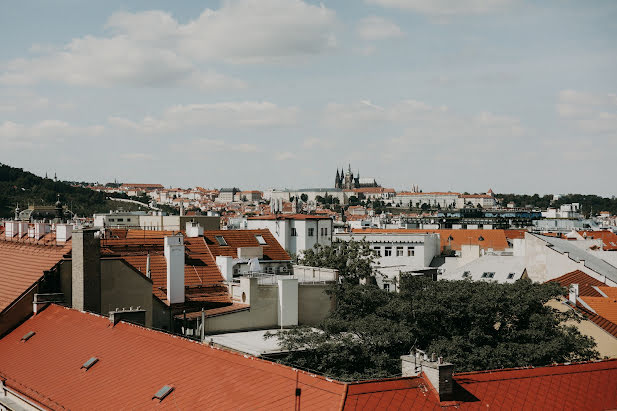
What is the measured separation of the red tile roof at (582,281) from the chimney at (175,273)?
85.8 ft

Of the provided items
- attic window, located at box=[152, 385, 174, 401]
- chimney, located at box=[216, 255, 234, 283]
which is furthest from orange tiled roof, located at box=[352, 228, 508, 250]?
attic window, located at box=[152, 385, 174, 401]

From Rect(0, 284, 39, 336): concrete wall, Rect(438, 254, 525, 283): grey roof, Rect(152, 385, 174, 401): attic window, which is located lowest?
Rect(438, 254, 525, 283): grey roof

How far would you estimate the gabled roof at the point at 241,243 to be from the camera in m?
42.9

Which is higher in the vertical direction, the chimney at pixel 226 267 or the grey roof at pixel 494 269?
the chimney at pixel 226 267

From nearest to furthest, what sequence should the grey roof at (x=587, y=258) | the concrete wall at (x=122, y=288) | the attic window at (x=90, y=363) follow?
the attic window at (x=90, y=363), the concrete wall at (x=122, y=288), the grey roof at (x=587, y=258)

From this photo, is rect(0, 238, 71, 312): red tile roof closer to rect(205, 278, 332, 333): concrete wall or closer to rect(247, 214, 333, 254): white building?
rect(205, 278, 332, 333): concrete wall

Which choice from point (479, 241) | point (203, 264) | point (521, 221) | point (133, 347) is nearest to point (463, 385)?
point (133, 347)

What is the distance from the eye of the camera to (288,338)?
85.5 ft

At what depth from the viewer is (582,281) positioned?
4894 cm

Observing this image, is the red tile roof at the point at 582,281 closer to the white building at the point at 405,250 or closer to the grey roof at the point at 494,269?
the grey roof at the point at 494,269

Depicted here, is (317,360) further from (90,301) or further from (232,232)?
(232,232)

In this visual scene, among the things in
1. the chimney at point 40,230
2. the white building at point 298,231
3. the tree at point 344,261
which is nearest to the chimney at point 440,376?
the chimney at point 40,230

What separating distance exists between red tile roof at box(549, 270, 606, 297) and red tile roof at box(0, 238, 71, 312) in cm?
3207

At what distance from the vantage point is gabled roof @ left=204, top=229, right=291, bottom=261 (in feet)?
141
